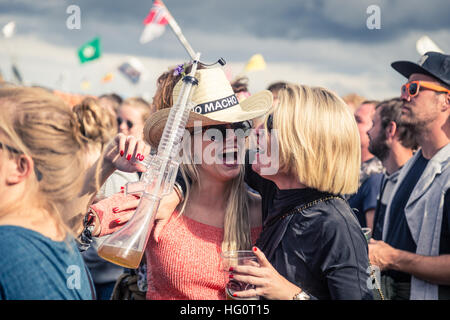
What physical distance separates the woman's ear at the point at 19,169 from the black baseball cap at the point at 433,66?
2990 millimetres

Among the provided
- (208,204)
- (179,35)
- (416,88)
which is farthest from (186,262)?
(416,88)

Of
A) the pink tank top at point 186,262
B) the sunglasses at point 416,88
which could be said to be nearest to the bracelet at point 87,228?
the pink tank top at point 186,262

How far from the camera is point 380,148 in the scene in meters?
4.45

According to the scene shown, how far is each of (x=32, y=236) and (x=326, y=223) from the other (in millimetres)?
1121

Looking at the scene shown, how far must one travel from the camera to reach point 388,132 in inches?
174

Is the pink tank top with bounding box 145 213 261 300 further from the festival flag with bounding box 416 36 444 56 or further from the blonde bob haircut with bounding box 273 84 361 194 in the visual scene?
the festival flag with bounding box 416 36 444 56

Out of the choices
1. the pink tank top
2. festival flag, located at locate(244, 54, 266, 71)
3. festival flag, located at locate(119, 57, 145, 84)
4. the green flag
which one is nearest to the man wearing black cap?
the pink tank top

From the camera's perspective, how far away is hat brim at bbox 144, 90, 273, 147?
2123mm

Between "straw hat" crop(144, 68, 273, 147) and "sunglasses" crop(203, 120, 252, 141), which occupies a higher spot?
"straw hat" crop(144, 68, 273, 147)

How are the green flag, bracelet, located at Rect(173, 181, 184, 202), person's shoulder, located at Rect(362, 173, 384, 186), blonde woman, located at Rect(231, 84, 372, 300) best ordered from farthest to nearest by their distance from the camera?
the green flag
person's shoulder, located at Rect(362, 173, 384, 186)
bracelet, located at Rect(173, 181, 184, 202)
blonde woman, located at Rect(231, 84, 372, 300)

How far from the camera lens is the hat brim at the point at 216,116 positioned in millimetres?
2123

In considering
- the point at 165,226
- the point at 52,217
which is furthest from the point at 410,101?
the point at 52,217

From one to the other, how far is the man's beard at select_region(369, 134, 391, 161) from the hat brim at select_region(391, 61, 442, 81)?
37.9 inches

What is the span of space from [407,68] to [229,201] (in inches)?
86.3
